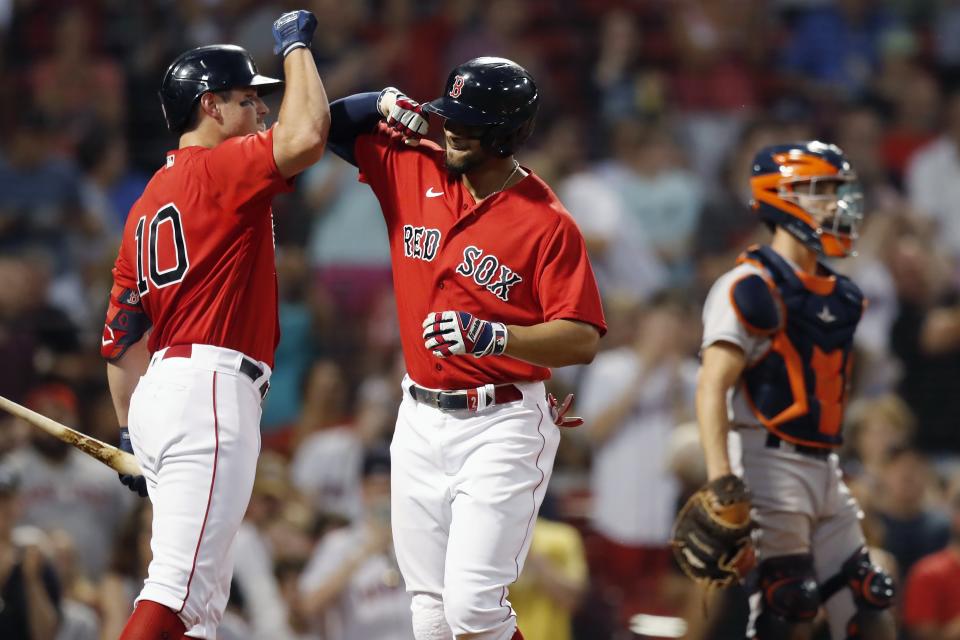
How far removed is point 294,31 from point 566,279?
115cm

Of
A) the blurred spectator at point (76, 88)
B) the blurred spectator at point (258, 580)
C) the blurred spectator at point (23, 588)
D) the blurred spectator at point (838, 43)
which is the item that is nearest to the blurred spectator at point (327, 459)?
the blurred spectator at point (258, 580)

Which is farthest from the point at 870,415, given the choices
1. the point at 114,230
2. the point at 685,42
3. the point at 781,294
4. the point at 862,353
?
the point at 114,230

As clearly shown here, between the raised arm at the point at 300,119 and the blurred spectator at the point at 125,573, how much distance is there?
3.22m

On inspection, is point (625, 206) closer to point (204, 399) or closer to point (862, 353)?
point (862, 353)

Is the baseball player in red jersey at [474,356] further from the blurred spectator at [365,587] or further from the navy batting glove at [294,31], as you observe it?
the blurred spectator at [365,587]

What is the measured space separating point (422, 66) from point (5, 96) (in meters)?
3.01

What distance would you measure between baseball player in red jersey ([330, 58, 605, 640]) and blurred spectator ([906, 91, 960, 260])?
688 cm

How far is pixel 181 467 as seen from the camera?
4.42m

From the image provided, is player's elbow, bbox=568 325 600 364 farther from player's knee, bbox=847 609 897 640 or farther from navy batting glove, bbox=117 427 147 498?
player's knee, bbox=847 609 897 640

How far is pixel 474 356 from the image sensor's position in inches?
174

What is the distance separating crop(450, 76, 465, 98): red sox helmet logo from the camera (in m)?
4.62

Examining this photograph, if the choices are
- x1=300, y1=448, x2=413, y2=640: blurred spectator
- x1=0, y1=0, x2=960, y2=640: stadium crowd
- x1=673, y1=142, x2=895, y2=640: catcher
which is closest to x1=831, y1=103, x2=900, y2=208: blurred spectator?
x1=0, y1=0, x2=960, y2=640: stadium crowd

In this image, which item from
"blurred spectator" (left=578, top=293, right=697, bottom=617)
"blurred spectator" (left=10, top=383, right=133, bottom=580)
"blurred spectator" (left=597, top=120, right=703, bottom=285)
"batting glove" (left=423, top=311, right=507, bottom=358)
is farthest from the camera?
"blurred spectator" (left=597, top=120, right=703, bottom=285)

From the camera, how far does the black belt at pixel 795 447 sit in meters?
5.42
